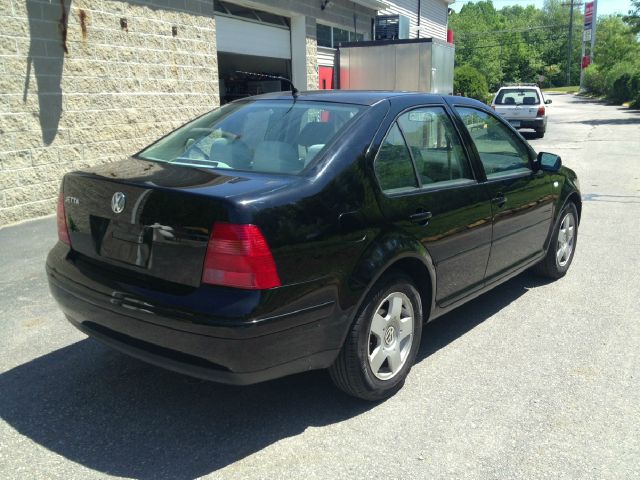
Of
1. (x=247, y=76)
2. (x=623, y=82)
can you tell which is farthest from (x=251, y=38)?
(x=623, y=82)

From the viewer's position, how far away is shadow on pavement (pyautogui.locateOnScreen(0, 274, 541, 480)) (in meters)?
2.80

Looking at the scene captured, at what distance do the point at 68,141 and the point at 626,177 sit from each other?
10.0m

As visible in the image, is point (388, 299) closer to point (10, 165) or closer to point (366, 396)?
point (366, 396)

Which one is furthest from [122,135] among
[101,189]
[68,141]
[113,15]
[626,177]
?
[626,177]

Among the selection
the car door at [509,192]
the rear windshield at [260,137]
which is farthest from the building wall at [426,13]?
the rear windshield at [260,137]

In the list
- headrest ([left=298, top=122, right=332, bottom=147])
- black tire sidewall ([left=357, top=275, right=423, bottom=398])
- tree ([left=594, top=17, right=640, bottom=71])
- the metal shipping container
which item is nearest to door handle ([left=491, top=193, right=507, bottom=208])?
black tire sidewall ([left=357, top=275, right=423, bottom=398])

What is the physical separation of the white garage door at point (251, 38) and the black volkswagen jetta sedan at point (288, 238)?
8459mm

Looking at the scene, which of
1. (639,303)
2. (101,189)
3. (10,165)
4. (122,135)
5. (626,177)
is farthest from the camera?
(626,177)

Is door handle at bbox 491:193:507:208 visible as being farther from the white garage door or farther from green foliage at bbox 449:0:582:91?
green foliage at bbox 449:0:582:91

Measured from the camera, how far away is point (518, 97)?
21453 mm

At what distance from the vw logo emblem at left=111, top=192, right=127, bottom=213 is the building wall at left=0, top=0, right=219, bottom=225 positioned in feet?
17.4

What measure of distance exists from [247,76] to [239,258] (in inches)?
543

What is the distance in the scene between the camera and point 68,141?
26.9 feet

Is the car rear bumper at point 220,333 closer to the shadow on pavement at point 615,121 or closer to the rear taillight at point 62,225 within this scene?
the rear taillight at point 62,225
